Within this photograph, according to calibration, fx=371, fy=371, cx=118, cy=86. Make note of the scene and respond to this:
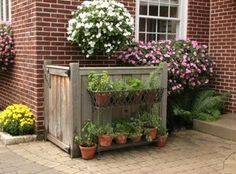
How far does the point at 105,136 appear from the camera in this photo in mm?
5078

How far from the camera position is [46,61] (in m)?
5.86

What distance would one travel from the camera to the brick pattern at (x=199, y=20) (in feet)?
25.1

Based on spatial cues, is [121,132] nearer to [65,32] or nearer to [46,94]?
[46,94]

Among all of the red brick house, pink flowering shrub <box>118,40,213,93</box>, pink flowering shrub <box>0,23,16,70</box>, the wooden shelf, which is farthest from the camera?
pink flowering shrub <box>0,23,16,70</box>

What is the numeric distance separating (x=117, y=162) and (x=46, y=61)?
2009 mm

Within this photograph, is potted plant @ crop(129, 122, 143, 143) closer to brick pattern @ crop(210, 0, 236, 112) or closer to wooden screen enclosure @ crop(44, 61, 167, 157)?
wooden screen enclosure @ crop(44, 61, 167, 157)

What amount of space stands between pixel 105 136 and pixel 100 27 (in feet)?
5.43

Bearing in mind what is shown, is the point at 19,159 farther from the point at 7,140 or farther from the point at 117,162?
the point at 117,162

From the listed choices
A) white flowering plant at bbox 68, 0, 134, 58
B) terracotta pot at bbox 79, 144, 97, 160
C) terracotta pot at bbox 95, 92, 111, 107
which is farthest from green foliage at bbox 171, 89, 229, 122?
terracotta pot at bbox 79, 144, 97, 160

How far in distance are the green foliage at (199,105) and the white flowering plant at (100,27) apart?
1.75m

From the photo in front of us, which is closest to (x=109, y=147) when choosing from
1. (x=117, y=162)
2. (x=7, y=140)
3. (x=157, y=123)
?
(x=117, y=162)

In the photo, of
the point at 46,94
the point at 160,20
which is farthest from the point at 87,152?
the point at 160,20

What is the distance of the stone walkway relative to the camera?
464cm

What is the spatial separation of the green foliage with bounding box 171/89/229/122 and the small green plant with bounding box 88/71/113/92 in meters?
2.05
